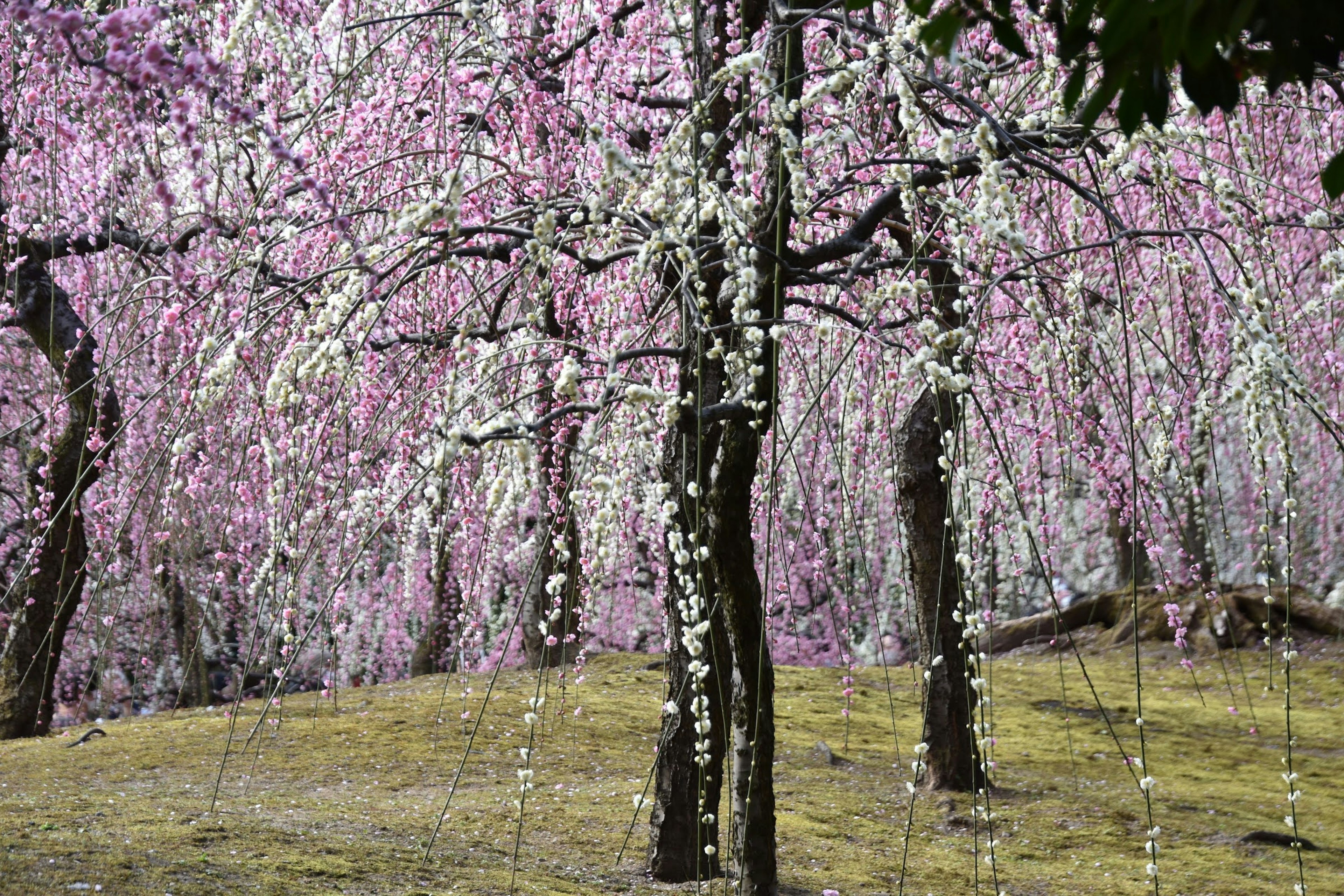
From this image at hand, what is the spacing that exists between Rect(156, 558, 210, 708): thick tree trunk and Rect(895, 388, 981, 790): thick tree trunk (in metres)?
6.38

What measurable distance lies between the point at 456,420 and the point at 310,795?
118 inches

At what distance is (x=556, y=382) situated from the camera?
1882 mm

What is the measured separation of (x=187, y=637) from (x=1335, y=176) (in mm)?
11235

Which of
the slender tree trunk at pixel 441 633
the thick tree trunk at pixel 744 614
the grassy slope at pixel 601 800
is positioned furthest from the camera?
the slender tree trunk at pixel 441 633

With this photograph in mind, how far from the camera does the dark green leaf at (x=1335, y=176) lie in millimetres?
1325

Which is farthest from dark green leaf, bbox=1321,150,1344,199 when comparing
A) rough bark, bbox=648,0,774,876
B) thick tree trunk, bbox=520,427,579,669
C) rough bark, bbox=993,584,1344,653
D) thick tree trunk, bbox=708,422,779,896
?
rough bark, bbox=993,584,1344,653

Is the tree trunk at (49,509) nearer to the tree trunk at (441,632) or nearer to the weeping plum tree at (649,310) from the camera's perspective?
the weeping plum tree at (649,310)

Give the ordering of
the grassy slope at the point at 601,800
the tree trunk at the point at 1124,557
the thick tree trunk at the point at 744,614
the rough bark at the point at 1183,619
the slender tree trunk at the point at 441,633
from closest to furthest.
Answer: the thick tree trunk at the point at 744,614 < the grassy slope at the point at 601,800 < the rough bark at the point at 1183,619 < the tree trunk at the point at 1124,557 < the slender tree trunk at the point at 441,633

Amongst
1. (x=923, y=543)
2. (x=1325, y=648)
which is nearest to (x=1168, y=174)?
(x=923, y=543)

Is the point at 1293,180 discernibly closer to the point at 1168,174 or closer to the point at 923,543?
the point at 923,543

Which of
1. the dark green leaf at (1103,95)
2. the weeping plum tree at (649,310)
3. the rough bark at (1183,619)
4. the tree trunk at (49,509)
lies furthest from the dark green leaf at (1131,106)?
the rough bark at (1183,619)

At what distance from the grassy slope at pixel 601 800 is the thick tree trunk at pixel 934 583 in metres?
0.20

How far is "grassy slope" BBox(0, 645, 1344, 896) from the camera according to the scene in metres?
3.34

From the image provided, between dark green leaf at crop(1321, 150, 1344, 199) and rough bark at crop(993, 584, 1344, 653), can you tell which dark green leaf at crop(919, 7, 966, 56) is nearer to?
dark green leaf at crop(1321, 150, 1344, 199)
